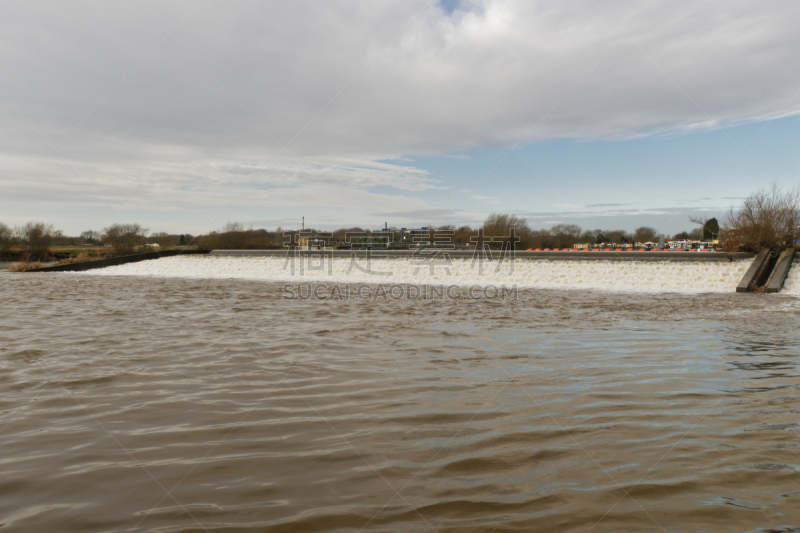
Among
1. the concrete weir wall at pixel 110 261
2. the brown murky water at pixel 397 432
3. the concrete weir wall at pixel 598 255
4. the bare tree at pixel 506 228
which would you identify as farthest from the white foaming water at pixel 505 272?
the bare tree at pixel 506 228

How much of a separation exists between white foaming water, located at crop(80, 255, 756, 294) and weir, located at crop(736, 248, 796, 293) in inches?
15.7

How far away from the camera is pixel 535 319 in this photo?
9281mm

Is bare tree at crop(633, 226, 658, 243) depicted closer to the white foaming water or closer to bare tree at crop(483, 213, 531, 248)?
bare tree at crop(483, 213, 531, 248)

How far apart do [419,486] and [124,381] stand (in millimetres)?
3414

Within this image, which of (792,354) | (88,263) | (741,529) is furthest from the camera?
(88,263)

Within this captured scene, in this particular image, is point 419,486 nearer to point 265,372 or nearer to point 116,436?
point 116,436

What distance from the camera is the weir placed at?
1512 cm

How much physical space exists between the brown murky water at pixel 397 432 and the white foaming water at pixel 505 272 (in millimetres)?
10282

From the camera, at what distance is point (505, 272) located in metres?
19.8

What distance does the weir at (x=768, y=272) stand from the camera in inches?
595

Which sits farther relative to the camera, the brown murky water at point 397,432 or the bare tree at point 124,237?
the bare tree at point 124,237

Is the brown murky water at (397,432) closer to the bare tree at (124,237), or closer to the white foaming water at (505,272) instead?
the white foaming water at (505,272)

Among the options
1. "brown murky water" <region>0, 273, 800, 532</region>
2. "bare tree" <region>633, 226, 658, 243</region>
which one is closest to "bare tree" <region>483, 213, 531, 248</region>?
"bare tree" <region>633, 226, 658, 243</region>

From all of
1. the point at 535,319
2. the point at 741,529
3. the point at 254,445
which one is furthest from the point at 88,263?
the point at 741,529
